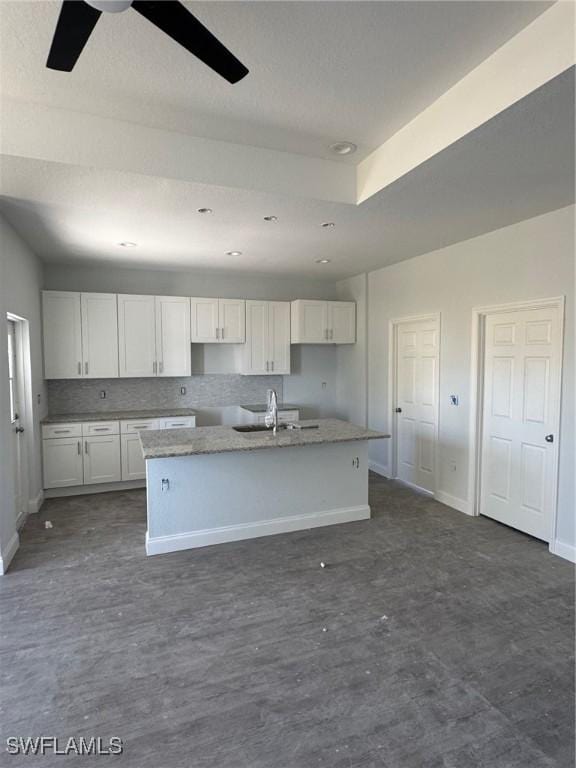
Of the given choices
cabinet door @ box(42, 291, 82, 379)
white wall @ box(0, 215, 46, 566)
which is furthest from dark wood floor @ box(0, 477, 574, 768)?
cabinet door @ box(42, 291, 82, 379)

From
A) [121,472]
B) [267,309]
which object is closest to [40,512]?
[121,472]

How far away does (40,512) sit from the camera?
442cm

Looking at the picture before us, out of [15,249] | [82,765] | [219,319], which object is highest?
[15,249]

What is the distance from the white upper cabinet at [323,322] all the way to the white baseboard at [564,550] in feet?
11.8

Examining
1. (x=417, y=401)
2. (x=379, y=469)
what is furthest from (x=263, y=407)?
(x=417, y=401)

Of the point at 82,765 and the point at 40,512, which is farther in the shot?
the point at 40,512

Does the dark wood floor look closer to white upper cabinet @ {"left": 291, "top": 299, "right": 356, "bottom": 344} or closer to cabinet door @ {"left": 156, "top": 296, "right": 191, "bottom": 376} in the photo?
cabinet door @ {"left": 156, "top": 296, "right": 191, "bottom": 376}

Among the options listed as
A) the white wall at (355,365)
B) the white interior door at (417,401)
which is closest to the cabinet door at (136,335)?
the white wall at (355,365)

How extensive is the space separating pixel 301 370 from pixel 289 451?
2.81 m

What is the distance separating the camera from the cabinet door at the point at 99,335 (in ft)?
16.7

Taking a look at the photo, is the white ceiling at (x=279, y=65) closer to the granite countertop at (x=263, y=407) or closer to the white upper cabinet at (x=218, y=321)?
the white upper cabinet at (x=218, y=321)

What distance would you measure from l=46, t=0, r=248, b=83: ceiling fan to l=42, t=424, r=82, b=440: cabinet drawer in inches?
154

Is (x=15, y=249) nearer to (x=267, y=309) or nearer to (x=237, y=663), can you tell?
(x=267, y=309)

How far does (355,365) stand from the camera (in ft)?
20.7
